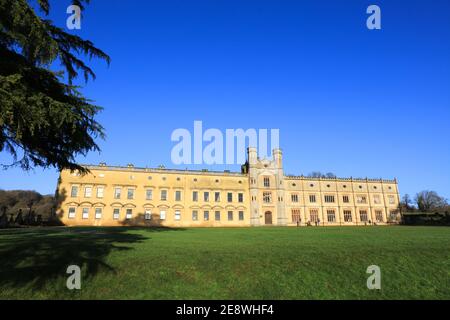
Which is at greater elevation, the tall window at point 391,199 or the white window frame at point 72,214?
the tall window at point 391,199

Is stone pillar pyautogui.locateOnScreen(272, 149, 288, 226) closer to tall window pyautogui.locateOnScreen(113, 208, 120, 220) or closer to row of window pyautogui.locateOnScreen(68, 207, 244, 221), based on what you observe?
row of window pyautogui.locateOnScreen(68, 207, 244, 221)

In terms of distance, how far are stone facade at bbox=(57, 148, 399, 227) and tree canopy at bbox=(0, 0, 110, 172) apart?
30.3m

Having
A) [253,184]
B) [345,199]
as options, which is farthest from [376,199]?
[253,184]

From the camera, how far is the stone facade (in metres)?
39.4

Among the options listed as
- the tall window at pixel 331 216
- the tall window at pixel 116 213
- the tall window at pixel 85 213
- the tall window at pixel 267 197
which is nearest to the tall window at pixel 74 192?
the tall window at pixel 85 213

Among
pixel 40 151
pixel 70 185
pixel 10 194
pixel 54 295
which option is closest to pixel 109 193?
pixel 70 185

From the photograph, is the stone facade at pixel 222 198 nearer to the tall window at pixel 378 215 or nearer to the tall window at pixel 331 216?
the tall window at pixel 331 216

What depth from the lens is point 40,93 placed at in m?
7.70

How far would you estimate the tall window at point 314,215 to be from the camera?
152 ft

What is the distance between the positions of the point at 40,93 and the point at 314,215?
148 ft

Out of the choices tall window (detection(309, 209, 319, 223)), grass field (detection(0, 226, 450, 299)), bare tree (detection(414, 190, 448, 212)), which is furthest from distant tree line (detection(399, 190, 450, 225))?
grass field (detection(0, 226, 450, 299))

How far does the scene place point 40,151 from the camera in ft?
33.1

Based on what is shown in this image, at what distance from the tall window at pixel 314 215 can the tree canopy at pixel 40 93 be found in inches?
1616

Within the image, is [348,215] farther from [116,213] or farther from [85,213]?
[85,213]
